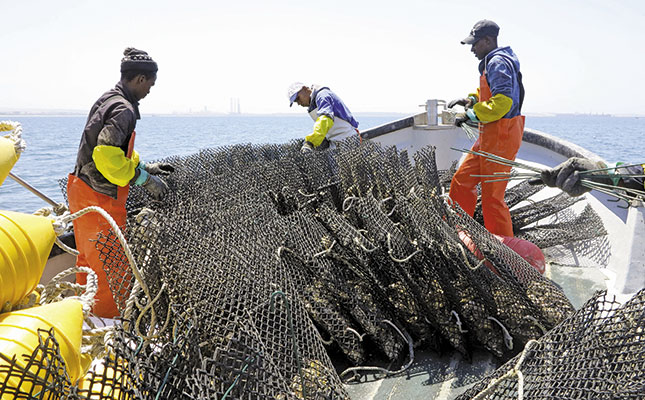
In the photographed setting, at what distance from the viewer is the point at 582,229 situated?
437 cm

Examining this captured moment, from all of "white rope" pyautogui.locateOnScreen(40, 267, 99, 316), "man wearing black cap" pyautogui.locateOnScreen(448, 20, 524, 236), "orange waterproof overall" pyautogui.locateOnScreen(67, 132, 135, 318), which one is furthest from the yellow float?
"man wearing black cap" pyautogui.locateOnScreen(448, 20, 524, 236)

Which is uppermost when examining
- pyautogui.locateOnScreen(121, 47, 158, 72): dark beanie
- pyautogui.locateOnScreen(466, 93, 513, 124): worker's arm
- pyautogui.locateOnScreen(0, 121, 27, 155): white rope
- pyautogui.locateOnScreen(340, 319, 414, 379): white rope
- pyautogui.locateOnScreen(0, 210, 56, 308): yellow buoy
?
pyautogui.locateOnScreen(121, 47, 158, 72): dark beanie

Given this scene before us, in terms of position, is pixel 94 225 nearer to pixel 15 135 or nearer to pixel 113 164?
pixel 113 164

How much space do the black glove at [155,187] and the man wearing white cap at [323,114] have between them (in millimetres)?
1752

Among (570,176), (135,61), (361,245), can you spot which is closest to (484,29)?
(570,176)

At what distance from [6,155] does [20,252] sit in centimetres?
51

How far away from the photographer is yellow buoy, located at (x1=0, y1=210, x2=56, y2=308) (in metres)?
1.68

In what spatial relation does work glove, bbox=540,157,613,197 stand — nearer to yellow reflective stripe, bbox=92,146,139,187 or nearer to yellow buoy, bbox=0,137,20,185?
yellow reflective stripe, bbox=92,146,139,187

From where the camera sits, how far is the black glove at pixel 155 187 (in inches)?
129

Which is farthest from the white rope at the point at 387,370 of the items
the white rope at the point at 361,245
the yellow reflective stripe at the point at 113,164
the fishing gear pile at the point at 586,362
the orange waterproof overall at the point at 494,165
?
the yellow reflective stripe at the point at 113,164

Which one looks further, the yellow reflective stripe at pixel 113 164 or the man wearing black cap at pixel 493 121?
the man wearing black cap at pixel 493 121

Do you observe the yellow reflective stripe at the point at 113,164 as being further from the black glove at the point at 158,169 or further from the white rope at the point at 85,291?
the white rope at the point at 85,291

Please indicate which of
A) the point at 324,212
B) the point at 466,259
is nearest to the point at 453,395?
the point at 466,259

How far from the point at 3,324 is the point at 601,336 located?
223 centimetres
